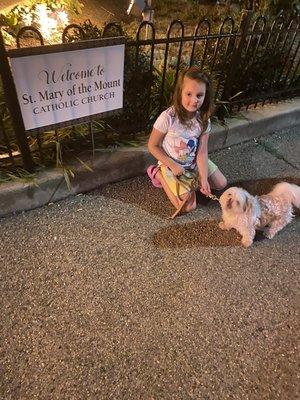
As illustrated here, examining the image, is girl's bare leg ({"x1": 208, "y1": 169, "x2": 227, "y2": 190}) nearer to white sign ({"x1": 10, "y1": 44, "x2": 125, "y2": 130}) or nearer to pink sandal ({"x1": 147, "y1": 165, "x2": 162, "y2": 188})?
pink sandal ({"x1": 147, "y1": 165, "x2": 162, "y2": 188})

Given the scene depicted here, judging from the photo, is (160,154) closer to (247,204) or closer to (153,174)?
(153,174)

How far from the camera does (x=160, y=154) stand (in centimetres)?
292

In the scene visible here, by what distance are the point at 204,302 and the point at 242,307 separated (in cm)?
29

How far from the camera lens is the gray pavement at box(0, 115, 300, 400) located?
2.04m

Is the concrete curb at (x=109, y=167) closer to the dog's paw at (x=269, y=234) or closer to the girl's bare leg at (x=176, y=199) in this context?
the girl's bare leg at (x=176, y=199)

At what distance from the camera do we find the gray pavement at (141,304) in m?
2.04

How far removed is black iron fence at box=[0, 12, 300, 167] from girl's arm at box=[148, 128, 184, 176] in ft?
1.84

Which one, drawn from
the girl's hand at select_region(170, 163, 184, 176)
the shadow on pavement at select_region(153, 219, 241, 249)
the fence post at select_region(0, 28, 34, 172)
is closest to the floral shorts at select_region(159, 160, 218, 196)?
the girl's hand at select_region(170, 163, 184, 176)

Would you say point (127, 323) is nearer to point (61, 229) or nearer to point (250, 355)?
point (250, 355)

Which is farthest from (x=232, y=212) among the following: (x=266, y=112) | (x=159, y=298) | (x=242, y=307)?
(x=266, y=112)

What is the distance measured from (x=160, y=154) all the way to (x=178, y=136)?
0.23 m

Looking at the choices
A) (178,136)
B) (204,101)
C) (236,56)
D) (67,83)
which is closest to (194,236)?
(178,136)

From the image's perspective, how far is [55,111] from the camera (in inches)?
103

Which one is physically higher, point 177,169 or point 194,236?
point 177,169
